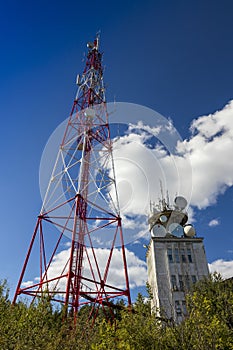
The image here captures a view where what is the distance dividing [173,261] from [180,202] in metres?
7.84

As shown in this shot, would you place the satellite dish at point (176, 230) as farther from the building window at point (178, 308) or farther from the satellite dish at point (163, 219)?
the building window at point (178, 308)

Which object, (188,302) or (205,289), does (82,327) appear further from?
(205,289)

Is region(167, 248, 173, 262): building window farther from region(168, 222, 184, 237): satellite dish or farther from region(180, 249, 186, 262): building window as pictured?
region(168, 222, 184, 237): satellite dish

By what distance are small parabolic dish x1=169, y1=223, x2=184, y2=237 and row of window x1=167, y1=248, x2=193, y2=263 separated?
1.72 metres

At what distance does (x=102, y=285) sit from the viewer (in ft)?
57.9

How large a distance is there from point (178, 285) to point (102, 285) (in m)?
17.1

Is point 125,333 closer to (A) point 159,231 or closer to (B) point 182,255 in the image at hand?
(B) point 182,255

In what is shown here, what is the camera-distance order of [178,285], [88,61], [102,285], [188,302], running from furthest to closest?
[178,285] < [88,61] < [102,285] < [188,302]

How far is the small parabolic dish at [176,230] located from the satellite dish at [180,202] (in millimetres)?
3143

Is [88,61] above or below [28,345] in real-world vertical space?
above

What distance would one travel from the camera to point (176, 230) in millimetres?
35781

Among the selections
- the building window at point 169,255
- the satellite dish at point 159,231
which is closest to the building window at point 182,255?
the building window at point 169,255

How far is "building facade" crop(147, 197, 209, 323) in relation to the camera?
104ft

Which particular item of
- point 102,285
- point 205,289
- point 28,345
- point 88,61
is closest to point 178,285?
point 205,289
